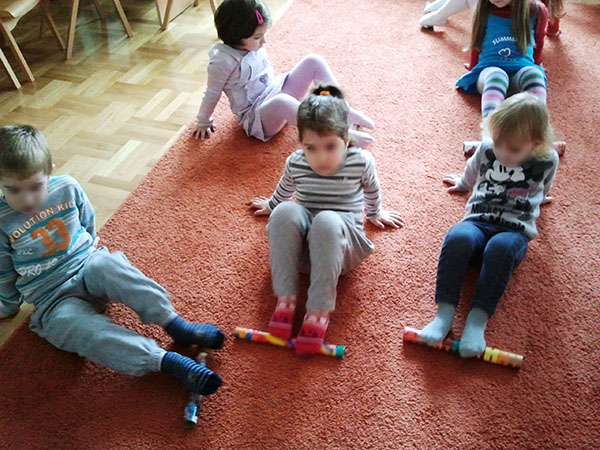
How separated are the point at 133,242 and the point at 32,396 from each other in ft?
1.71

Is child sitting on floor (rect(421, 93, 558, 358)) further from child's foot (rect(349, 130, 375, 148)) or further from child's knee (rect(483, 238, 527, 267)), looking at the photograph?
child's foot (rect(349, 130, 375, 148))

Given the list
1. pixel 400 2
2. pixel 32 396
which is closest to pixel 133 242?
pixel 32 396

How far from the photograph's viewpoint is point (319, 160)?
4.35 feet

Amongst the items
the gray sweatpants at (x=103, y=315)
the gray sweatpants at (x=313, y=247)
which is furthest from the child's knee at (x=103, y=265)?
the gray sweatpants at (x=313, y=247)

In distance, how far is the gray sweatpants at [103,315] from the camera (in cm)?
118

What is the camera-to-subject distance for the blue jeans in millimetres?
1292

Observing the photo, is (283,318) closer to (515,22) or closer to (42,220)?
(42,220)

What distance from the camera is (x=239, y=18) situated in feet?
5.77

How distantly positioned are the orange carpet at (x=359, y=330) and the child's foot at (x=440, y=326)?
0.12ft

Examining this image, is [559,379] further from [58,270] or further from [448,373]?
[58,270]

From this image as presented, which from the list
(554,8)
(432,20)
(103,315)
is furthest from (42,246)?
(554,8)

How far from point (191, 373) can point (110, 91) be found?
1.62 metres

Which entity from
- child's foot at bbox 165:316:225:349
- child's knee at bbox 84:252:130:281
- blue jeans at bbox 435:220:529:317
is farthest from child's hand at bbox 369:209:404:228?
child's knee at bbox 84:252:130:281

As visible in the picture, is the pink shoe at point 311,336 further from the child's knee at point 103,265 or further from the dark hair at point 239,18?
the dark hair at point 239,18
